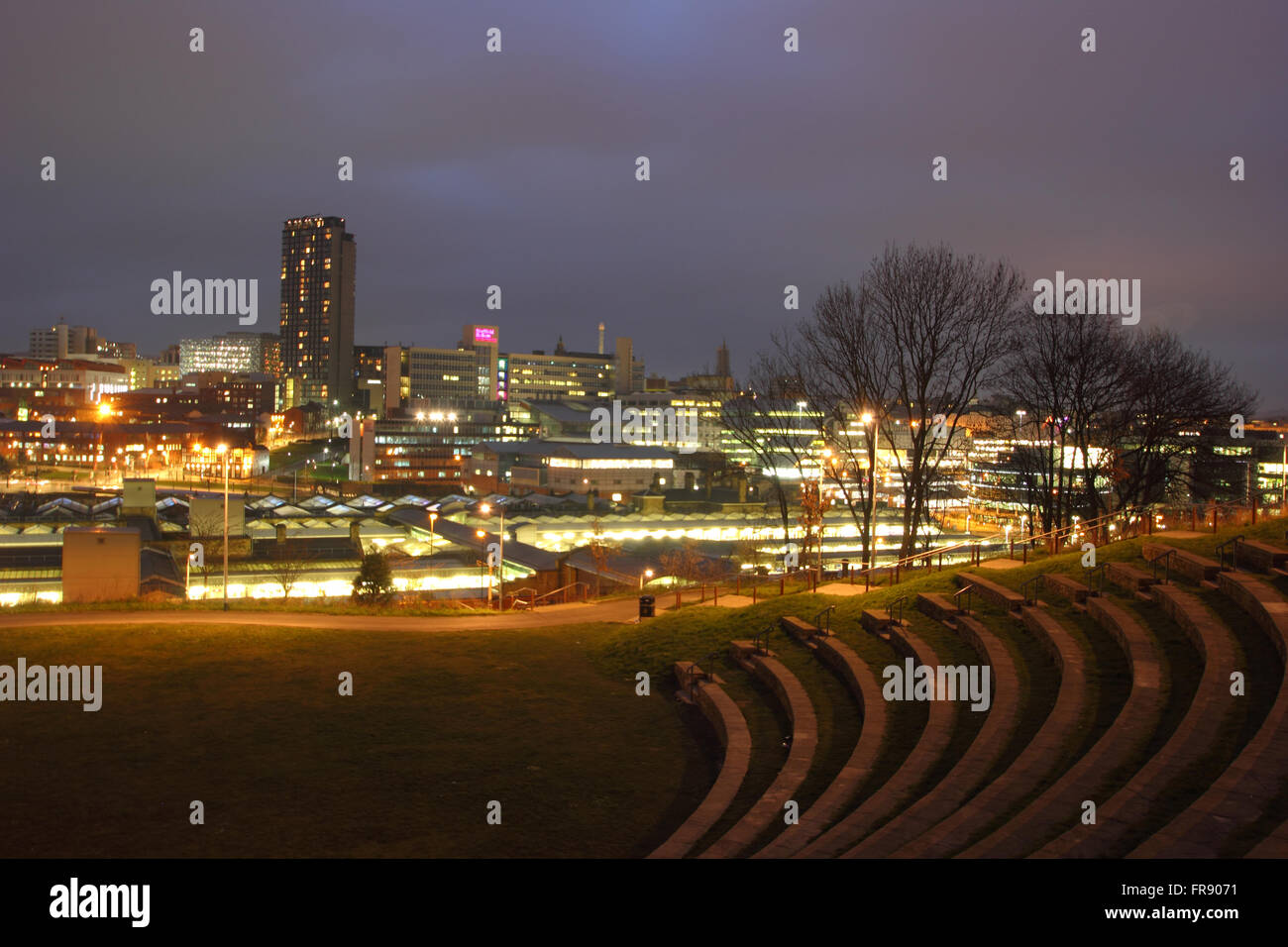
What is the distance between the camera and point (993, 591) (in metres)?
15.4

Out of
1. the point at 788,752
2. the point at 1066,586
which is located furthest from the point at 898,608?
the point at 788,752

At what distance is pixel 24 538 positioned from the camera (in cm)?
3769

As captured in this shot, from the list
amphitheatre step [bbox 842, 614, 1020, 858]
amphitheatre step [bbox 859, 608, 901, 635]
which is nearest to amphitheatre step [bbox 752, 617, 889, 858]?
amphitheatre step [bbox 842, 614, 1020, 858]

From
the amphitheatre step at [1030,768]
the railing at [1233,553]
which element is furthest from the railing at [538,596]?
the railing at [1233,553]

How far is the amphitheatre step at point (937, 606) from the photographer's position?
48.9 ft

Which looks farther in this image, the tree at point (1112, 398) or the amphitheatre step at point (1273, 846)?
the tree at point (1112, 398)

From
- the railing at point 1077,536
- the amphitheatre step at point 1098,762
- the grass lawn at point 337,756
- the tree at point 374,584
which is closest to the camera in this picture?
the amphitheatre step at point 1098,762

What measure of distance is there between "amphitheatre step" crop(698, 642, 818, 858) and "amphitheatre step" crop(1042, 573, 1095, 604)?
190 inches

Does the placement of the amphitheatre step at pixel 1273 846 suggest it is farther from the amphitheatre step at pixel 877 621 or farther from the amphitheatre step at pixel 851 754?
the amphitheatre step at pixel 877 621

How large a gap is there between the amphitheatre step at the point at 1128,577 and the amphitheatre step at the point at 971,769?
293cm

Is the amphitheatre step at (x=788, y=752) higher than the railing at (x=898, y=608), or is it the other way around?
the railing at (x=898, y=608)

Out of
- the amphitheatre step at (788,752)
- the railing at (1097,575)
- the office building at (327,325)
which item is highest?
the office building at (327,325)

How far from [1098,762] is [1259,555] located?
7.47 m
